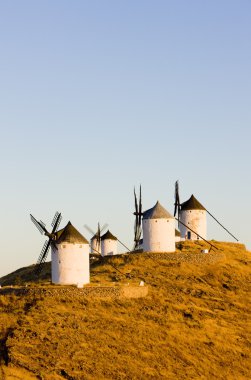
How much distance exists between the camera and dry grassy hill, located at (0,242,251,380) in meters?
41.0

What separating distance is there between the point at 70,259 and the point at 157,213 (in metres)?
15.6

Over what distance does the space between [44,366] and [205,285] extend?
21.5 m

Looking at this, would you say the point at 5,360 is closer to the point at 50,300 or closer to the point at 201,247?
the point at 50,300

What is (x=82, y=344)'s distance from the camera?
42.5 meters

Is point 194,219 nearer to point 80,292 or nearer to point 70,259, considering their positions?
point 70,259

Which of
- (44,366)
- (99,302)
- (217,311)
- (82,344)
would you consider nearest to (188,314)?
(217,311)

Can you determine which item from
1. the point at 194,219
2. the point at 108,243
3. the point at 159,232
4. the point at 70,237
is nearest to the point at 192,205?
the point at 194,219

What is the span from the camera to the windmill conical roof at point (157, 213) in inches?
2549

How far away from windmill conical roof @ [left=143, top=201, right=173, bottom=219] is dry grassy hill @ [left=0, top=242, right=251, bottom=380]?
362 inches

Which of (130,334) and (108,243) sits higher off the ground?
(108,243)

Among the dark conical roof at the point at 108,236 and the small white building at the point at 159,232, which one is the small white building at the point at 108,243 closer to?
the dark conical roof at the point at 108,236

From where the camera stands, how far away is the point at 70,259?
171ft

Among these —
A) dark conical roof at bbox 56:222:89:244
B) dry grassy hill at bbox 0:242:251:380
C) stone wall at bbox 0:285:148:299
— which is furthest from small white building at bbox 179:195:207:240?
stone wall at bbox 0:285:148:299

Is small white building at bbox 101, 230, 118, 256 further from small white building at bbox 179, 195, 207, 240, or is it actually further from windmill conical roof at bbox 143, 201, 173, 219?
windmill conical roof at bbox 143, 201, 173, 219
